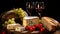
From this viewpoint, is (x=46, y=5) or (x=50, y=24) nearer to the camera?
(x=50, y=24)

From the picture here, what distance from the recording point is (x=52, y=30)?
1.45 m

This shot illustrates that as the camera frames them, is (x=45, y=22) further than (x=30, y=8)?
No

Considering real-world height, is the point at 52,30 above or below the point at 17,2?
below

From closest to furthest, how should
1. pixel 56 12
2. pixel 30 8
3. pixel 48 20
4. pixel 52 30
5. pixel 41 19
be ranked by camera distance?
pixel 52 30
pixel 48 20
pixel 41 19
pixel 30 8
pixel 56 12

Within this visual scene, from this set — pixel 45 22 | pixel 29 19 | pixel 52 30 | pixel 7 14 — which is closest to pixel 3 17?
pixel 7 14

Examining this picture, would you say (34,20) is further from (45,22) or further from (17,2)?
(17,2)

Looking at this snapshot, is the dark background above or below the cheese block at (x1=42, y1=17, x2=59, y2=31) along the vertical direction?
above

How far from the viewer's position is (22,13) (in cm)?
176

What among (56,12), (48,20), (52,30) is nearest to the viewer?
(52,30)

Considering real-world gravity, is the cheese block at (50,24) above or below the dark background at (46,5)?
below

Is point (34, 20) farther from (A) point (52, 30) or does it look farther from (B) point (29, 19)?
(A) point (52, 30)

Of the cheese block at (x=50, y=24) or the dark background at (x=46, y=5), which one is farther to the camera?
the dark background at (x=46, y=5)

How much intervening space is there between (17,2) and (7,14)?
0.58 meters

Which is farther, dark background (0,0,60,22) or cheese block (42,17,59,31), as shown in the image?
dark background (0,0,60,22)
